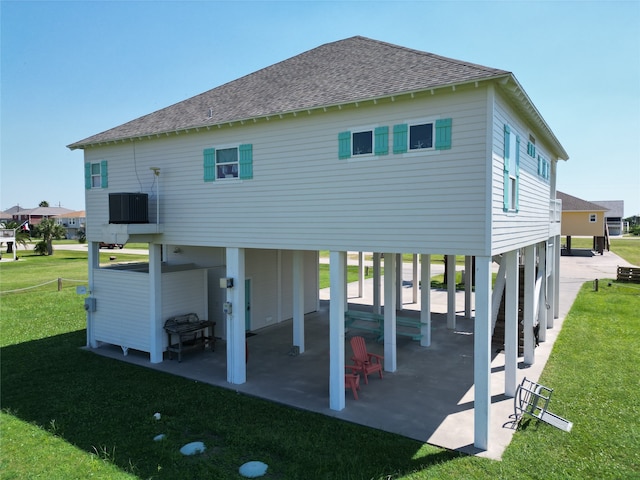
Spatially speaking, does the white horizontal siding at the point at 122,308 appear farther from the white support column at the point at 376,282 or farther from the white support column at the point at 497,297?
the white support column at the point at 497,297

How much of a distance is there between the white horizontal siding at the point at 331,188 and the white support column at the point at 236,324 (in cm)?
54

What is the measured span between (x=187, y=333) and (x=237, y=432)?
19.1ft

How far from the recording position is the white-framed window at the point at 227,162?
11891mm

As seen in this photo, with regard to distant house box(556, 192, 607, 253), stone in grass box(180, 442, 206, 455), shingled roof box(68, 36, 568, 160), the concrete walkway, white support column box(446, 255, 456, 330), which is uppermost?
shingled roof box(68, 36, 568, 160)

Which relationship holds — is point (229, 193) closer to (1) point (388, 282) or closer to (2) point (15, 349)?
(1) point (388, 282)

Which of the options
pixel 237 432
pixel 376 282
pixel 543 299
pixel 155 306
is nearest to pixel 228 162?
pixel 155 306

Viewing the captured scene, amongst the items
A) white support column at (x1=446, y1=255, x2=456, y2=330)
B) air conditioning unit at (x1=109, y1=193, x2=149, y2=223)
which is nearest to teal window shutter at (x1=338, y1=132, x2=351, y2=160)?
air conditioning unit at (x1=109, y1=193, x2=149, y2=223)

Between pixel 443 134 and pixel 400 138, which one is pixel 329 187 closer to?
pixel 400 138

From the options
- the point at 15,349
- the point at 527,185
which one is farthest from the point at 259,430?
the point at 15,349

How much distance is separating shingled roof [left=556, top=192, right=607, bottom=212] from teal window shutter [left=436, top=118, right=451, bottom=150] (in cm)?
4270

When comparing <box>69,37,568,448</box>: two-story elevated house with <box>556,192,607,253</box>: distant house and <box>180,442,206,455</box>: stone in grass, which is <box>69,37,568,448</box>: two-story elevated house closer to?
<box>180,442,206,455</box>: stone in grass

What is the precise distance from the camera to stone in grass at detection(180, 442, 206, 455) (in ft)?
26.3

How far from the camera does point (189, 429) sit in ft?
29.5

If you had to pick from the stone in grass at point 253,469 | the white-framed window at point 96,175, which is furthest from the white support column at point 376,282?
the stone in grass at point 253,469
